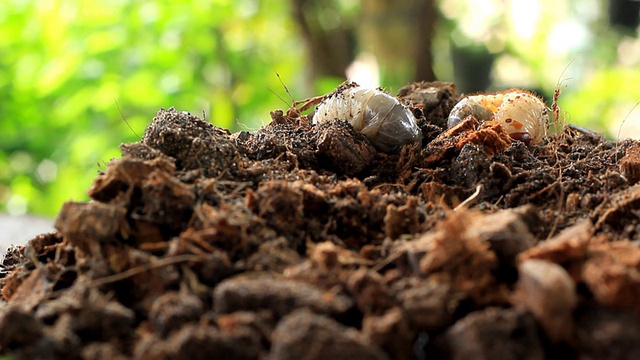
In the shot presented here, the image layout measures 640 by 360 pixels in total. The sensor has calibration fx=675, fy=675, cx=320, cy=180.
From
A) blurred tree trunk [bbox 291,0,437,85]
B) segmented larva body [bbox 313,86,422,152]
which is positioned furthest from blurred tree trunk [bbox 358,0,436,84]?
segmented larva body [bbox 313,86,422,152]

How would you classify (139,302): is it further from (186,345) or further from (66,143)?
(66,143)

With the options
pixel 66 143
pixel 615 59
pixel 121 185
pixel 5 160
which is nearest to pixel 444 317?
pixel 121 185

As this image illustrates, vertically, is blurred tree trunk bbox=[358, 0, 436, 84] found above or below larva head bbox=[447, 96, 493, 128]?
above

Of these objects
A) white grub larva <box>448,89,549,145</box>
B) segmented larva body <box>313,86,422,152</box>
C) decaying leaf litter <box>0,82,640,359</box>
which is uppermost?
segmented larva body <box>313,86,422,152</box>

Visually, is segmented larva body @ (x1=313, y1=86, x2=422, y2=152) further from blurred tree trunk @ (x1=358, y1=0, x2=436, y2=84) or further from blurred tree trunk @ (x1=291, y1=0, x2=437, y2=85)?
blurred tree trunk @ (x1=358, y1=0, x2=436, y2=84)

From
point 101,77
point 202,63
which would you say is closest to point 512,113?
point 101,77

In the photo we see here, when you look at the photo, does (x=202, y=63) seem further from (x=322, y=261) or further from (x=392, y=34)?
(x=322, y=261)
